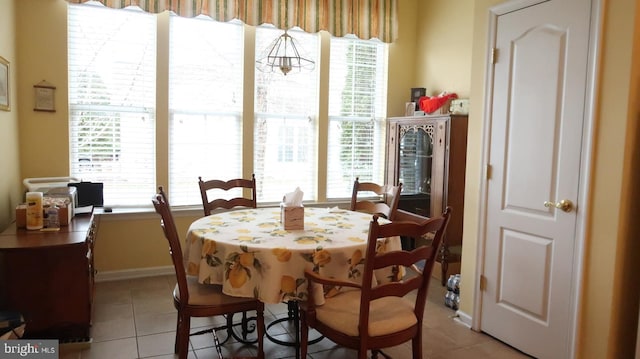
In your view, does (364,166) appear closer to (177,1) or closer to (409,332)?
(177,1)

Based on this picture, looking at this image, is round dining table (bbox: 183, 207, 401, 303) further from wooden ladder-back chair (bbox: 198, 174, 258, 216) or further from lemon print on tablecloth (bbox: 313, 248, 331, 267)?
wooden ladder-back chair (bbox: 198, 174, 258, 216)

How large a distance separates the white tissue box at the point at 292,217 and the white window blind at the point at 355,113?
2209mm

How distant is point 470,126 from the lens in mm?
3156

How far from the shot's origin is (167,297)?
3.58 m

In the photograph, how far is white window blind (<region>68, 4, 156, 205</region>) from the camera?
12.4ft

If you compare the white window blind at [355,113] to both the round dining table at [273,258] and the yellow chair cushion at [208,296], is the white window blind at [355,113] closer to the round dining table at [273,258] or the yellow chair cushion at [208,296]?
the round dining table at [273,258]

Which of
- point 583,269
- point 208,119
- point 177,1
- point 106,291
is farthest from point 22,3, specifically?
point 583,269

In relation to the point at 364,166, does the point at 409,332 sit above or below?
below

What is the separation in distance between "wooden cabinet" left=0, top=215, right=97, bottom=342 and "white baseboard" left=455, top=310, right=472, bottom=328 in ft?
8.05

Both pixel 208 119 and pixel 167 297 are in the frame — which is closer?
pixel 167 297

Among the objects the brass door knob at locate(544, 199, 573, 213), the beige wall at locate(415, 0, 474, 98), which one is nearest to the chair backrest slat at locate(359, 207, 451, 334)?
the brass door knob at locate(544, 199, 573, 213)

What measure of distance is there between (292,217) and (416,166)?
215cm

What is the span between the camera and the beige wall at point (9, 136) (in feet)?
10.1

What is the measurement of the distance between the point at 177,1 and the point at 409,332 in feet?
10.8
